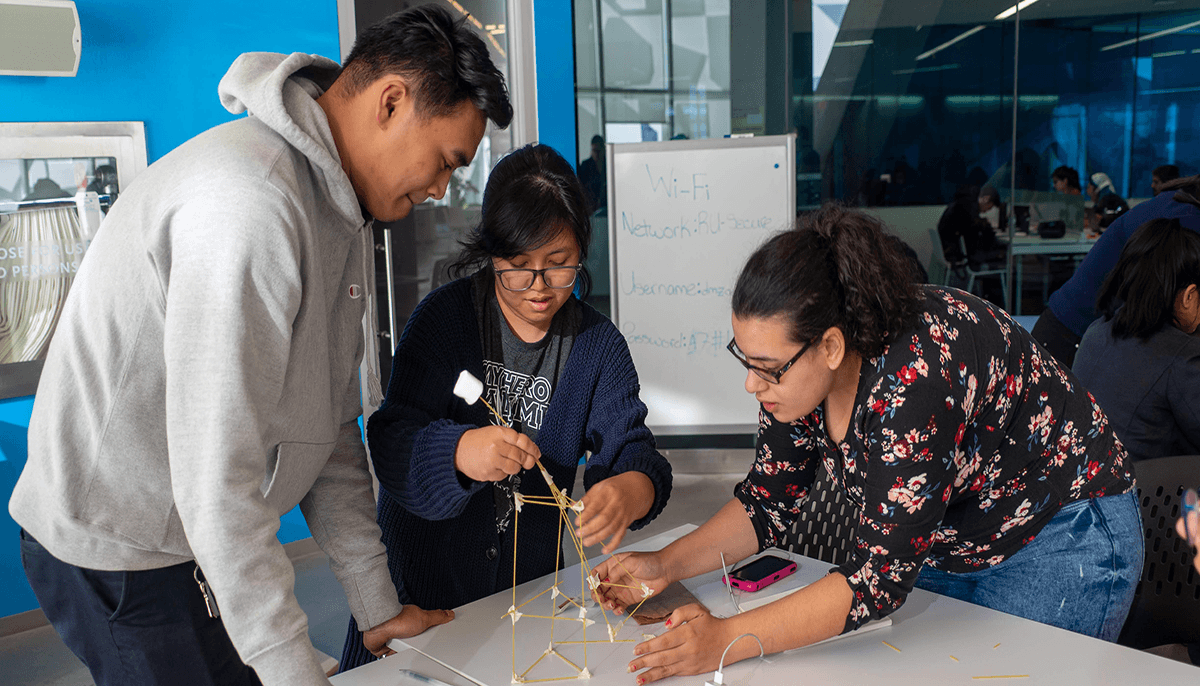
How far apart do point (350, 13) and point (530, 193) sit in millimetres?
2775

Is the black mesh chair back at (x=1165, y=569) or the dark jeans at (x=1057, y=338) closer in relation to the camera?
the black mesh chair back at (x=1165, y=569)

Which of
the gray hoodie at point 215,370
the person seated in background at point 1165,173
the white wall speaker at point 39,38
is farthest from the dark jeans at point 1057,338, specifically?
the white wall speaker at point 39,38

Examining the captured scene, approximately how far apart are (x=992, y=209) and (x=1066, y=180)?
0.47m

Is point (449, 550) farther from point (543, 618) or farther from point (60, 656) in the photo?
point (60, 656)

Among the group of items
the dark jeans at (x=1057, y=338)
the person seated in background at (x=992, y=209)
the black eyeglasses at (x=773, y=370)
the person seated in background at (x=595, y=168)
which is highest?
the person seated in background at (x=595, y=168)

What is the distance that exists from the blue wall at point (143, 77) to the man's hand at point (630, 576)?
264 centimetres

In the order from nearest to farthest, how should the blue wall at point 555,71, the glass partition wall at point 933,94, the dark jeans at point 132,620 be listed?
the dark jeans at point 132,620 → the blue wall at point 555,71 → the glass partition wall at point 933,94

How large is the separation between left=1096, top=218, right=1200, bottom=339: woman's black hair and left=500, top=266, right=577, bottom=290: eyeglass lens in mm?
1882

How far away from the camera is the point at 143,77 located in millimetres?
3361

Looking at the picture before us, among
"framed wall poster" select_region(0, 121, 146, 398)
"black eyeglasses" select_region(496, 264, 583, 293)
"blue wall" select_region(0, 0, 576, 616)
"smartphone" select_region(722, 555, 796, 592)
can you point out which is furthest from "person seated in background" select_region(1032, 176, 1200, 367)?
"framed wall poster" select_region(0, 121, 146, 398)

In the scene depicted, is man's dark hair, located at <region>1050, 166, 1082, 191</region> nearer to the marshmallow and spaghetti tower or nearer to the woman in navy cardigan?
the woman in navy cardigan

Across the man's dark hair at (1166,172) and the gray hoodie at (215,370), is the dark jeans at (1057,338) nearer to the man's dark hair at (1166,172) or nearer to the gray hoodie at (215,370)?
the man's dark hair at (1166,172)

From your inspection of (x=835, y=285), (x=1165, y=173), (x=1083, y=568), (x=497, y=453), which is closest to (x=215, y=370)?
(x=497, y=453)

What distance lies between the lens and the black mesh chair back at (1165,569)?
6.22ft
